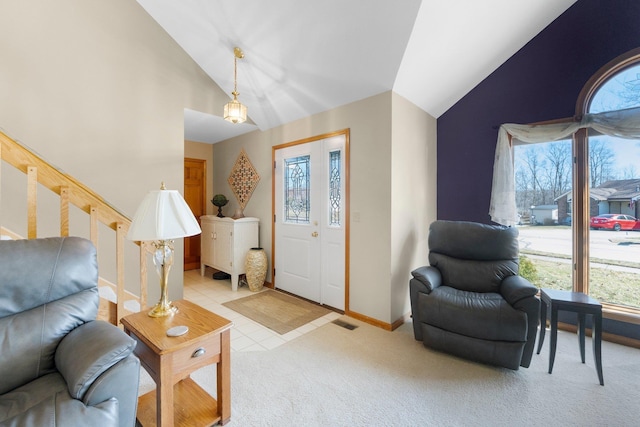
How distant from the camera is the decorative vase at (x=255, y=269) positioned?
3.94m

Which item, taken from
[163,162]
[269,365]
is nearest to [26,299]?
[269,365]

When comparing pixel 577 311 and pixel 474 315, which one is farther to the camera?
pixel 474 315

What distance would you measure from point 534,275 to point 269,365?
2.93m

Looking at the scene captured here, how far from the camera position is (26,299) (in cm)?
137

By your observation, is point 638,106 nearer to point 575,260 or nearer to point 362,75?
point 575,260

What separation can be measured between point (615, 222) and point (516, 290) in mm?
1485

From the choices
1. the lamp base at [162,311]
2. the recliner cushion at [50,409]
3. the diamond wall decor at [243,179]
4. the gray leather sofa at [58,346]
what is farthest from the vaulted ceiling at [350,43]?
the recliner cushion at [50,409]

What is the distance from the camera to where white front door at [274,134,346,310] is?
3262 millimetres

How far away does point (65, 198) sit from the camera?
6.18 ft

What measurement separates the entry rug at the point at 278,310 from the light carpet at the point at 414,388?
474 mm

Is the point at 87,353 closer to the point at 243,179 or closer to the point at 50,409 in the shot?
the point at 50,409

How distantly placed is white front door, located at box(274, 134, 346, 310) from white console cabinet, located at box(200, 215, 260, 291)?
47 cm

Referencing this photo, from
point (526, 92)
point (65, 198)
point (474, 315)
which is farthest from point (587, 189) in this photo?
point (65, 198)

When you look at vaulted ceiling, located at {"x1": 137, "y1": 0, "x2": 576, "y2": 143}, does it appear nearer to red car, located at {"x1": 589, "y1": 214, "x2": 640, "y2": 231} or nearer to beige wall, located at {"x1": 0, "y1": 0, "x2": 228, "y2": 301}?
beige wall, located at {"x1": 0, "y1": 0, "x2": 228, "y2": 301}
